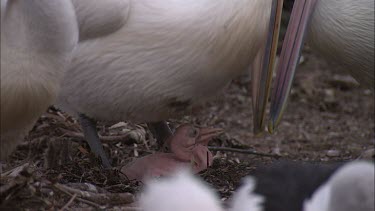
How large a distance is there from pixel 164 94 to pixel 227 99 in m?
2.77

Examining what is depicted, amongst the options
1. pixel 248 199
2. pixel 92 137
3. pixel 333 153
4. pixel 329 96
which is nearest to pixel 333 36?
pixel 92 137

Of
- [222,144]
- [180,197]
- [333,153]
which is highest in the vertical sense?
[222,144]

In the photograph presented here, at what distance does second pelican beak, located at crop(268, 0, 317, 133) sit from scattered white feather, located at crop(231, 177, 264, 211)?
3.76 ft

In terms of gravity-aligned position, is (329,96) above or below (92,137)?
above

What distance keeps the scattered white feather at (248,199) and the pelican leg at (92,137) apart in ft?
4.70

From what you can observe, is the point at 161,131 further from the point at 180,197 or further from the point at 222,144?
the point at 180,197

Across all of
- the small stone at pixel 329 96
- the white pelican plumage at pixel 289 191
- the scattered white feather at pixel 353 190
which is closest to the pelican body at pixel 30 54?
the white pelican plumage at pixel 289 191

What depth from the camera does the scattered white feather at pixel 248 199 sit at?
3248mm

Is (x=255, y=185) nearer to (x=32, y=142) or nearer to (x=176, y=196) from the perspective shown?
(x=176, y=196)

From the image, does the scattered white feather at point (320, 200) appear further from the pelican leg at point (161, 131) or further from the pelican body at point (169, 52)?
the pelican leg at point (161, 131)

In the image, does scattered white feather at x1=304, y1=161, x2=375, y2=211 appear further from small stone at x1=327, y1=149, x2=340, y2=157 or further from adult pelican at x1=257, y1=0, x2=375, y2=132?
small stone at x1=327, y1=149, x2=340, y2=157

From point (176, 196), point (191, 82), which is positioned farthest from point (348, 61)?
point (176, 196)

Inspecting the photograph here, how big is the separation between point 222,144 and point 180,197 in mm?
2425

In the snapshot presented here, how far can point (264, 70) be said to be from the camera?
14.9 feet
